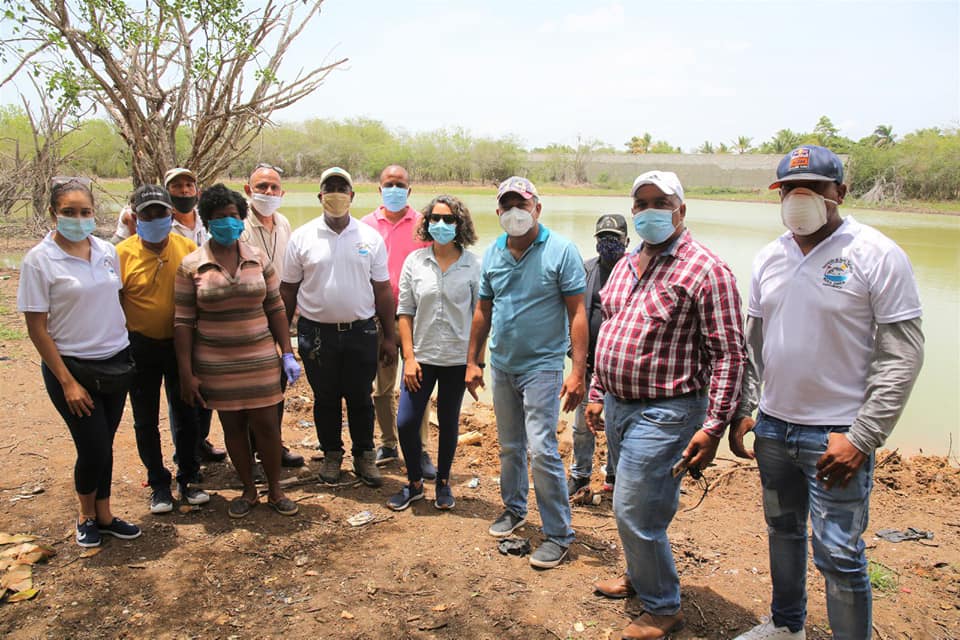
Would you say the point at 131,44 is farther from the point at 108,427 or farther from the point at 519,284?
the point at 519,284

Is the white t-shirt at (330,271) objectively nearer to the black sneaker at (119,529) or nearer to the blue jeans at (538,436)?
the blue jeans at (538,436)

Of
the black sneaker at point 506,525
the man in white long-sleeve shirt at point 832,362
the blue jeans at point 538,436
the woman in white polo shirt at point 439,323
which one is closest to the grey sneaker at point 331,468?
the woman in white polo shirt at point 439,323

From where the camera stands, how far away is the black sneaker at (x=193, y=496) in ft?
12.3

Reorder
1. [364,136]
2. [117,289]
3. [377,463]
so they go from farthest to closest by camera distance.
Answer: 1. [364,136]
2. [377,463]
3. [117,289]

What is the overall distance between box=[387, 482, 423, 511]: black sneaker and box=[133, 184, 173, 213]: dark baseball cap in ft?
6.64

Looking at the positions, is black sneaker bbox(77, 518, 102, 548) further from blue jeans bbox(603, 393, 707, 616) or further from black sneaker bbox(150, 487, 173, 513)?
blue jeans bbox(603, 393, 707, 616)

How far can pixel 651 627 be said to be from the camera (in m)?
2.67

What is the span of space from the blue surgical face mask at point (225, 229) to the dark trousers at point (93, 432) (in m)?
A: 0.72

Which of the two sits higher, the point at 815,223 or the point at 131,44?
the point at 131,44

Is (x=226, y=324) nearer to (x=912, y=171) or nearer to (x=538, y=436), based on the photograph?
(x=538, y=436)

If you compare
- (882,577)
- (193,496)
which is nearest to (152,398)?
(193,496)

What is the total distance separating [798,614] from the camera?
2.62 metres

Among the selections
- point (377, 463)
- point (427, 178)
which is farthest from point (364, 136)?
point (377, 463)

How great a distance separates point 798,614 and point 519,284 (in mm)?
1811
